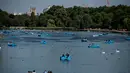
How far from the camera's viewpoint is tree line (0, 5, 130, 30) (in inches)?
5212

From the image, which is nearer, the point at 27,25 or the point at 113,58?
the point at 113,58

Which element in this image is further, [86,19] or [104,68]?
[86,19]

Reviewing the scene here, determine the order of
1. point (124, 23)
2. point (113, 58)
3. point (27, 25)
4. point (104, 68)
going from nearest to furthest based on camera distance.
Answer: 1. point (104, 68)
2. point (113, 58)
3. point (124, 23)
4. point (27, 25)

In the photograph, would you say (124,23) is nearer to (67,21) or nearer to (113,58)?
(67,21)

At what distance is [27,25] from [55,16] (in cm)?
1243

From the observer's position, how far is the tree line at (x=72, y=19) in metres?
132

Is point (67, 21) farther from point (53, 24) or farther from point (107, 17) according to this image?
point (107, 17)

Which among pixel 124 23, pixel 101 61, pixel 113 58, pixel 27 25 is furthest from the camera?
pixel 27 25

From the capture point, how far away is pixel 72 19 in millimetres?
139000

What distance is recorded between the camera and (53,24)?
134m

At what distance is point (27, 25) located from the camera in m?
141

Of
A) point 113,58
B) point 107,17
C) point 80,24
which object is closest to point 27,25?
point 80,24

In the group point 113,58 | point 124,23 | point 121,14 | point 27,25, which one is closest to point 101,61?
point 113,58

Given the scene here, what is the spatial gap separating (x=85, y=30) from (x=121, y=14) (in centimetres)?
1417
